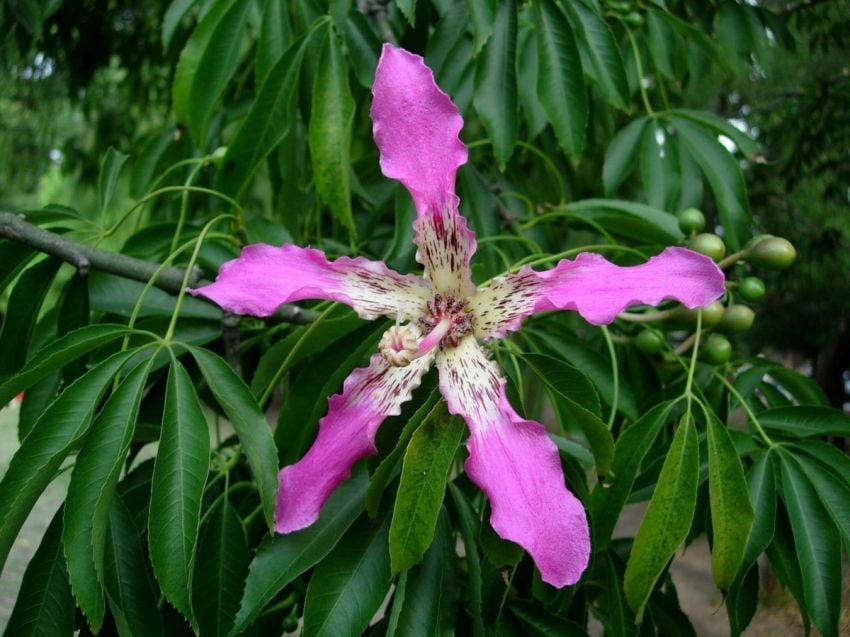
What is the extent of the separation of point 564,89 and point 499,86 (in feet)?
0.29

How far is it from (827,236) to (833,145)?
540 mm

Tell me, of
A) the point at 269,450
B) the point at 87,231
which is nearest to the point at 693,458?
the point at 269,450

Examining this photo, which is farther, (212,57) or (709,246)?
(212,57)

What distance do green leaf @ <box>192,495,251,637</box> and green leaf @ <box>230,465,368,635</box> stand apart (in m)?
0.11

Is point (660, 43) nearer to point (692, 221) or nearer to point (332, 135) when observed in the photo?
point (692, 221)

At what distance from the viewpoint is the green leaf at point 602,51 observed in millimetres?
1223

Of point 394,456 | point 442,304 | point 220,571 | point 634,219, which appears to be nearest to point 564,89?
point 634,219

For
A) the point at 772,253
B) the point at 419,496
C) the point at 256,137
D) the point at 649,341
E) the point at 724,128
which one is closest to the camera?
the point at 419,496

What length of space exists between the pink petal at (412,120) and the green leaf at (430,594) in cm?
37

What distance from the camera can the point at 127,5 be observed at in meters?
2.28

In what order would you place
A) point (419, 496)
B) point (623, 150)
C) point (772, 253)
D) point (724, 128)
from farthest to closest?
point (623, 150), point (724, 128), point (772, 253), point (419, 496)

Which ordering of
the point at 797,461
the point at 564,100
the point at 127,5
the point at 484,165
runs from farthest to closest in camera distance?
the point at 127,5
the point at 484,165
the point at 564,100
the point at 797,461

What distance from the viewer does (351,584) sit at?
84 cm

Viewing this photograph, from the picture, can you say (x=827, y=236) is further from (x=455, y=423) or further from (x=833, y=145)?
(x=455, y=423)
